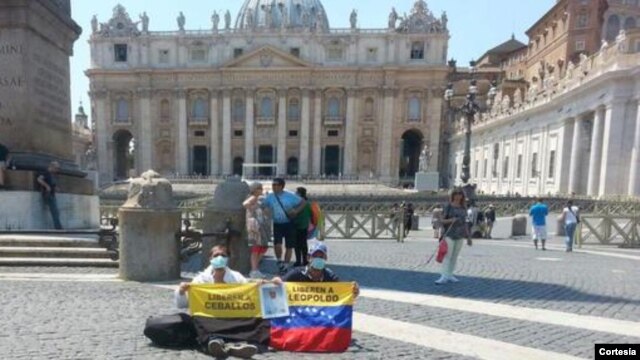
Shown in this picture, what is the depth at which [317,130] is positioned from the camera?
72.7 meters

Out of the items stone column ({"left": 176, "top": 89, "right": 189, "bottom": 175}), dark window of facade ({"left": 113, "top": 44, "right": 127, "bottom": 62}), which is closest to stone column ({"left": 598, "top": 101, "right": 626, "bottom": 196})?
stone column ({"left": 176, "top": 89, "right": 189, "bottom": 175})

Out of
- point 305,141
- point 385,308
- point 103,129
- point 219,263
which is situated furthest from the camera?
point 103,129

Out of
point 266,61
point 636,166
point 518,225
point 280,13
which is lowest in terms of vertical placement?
point 518,225

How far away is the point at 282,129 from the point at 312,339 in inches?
2723

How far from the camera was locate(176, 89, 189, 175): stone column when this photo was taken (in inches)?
2872

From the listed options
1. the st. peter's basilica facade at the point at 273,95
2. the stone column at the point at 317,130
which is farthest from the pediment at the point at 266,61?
the stone column at the point at 317,130

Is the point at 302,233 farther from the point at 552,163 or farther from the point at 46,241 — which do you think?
the point at 552,163

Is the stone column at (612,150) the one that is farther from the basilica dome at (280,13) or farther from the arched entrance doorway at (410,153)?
the basilica dome at (280,13)

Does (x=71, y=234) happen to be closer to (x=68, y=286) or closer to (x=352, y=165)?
(x=68, y=286)

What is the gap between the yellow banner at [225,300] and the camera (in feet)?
15.3

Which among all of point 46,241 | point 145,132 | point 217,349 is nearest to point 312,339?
point 217,349

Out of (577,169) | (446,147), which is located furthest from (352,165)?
(577,169)

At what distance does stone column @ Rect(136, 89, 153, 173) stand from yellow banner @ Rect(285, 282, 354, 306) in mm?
74467

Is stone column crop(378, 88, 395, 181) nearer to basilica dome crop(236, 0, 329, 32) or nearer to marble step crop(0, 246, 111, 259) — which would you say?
basilica dome crop(236, 0, 329, 32)
